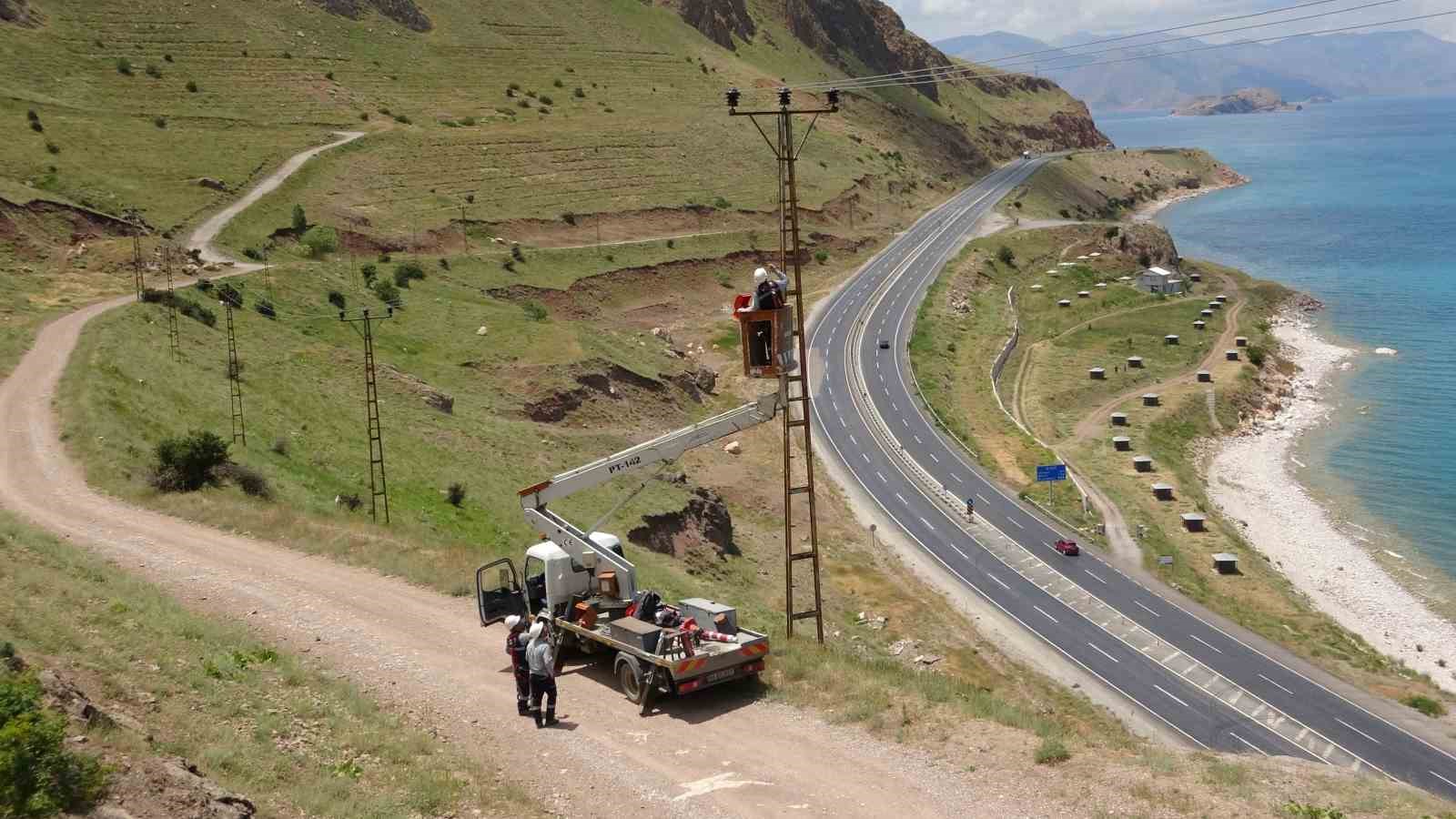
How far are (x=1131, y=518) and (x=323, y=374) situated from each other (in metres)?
43.2

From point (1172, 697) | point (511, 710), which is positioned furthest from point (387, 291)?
point (511, 710)

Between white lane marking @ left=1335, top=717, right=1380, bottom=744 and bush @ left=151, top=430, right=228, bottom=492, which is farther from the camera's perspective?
white lane marking @ left=1335, top=717, right=1380, bottom=744

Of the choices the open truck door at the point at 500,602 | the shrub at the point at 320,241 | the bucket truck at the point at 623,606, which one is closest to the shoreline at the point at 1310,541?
the bucket truck at the point at 623,606

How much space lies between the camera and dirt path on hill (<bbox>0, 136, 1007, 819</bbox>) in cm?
1695

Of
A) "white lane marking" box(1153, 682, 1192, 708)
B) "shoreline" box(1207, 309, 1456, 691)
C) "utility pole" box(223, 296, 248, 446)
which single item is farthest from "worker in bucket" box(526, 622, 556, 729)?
"shoreline" box(1207, 309, 1456, 691)

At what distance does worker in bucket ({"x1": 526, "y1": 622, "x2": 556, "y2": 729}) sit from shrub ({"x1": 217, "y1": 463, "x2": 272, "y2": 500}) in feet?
56.8

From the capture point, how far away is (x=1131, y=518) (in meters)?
62.6

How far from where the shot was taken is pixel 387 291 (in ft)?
223

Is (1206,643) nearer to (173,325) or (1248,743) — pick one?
(1248,743)

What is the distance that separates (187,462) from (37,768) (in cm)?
2245

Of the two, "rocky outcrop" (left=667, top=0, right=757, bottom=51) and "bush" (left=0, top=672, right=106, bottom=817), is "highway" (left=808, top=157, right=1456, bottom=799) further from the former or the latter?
"rocky outcrop" (left=667, top=0, right=757, bottom=51)

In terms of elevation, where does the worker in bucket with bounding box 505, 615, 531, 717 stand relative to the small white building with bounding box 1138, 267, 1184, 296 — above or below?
above

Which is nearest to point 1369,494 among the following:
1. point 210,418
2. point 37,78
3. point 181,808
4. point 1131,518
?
point 1131,518

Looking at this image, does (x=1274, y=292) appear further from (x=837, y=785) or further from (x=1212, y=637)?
(x=837, y=785)
